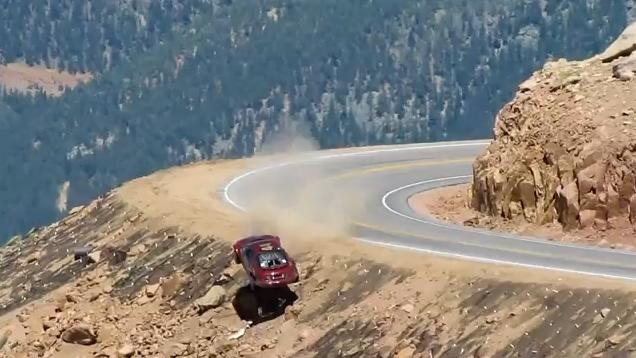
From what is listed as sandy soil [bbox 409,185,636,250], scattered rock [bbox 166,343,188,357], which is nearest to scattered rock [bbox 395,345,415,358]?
scattered rock [bbox 166,343,188,357]

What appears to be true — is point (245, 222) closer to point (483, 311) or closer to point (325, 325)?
point (325, 325)

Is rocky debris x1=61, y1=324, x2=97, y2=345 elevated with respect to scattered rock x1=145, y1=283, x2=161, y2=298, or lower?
lower

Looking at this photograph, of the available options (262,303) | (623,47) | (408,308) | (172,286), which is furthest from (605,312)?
(623,47)

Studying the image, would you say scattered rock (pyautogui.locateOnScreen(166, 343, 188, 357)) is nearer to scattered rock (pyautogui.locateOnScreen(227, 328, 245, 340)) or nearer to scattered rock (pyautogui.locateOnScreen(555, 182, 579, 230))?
scattered rock (pyautogui.locateOnScreen(227, 328, 245, 340))

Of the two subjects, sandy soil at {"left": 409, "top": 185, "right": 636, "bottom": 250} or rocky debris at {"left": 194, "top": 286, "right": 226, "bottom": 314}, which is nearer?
sandy soil at {"left": 409, "top": 185, "right": 636, "bottom": 250}

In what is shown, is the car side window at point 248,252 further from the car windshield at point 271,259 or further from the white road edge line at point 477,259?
the white road edge line at point 477,259

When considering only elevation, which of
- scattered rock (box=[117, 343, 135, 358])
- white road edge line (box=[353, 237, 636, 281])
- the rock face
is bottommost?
scattered rock (box=[117, 343, 135, 358])

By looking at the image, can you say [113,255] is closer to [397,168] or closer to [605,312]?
[397,168]

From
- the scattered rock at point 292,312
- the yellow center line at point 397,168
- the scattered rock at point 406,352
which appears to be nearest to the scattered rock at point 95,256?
the yellow center line at point 397,168
